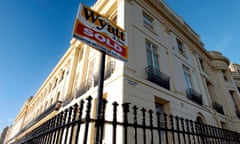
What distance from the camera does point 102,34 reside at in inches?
105

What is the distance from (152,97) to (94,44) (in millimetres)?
5181

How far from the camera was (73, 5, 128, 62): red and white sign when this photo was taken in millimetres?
2430

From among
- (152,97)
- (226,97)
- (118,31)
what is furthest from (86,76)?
(226,97)

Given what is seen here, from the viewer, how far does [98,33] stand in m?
2.60

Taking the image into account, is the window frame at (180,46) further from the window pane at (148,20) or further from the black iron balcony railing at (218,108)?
the black iron balcony railing at (218,108)

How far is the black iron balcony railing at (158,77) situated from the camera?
7.50 meters

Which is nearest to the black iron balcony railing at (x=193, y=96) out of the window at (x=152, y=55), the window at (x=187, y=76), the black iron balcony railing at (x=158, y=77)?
the window at (x=187, y=76)

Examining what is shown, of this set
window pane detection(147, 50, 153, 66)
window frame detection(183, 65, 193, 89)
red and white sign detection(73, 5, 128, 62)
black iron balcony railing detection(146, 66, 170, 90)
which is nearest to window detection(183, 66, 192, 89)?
window frame detection(183, 65, 193, 89)

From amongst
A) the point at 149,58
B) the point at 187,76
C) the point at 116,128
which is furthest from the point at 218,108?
the point at 116,128

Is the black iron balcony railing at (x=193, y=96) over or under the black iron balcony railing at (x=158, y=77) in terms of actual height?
under

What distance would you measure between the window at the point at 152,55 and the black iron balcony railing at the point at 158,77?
0.56 m

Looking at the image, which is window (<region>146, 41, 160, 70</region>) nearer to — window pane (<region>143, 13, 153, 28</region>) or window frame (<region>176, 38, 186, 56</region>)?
window pane (<region>143, 13, 153, 28</region>)

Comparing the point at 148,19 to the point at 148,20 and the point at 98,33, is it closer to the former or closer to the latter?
the point at 148,20

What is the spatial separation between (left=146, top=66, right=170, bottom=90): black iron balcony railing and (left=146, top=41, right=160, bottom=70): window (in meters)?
0.56
